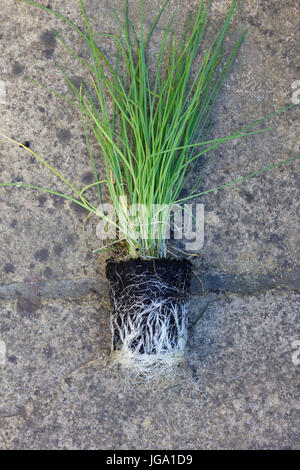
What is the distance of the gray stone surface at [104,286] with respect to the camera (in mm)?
1114

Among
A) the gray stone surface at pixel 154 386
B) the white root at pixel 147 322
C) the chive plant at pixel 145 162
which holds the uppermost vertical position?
the chive plant at pixel 145 162

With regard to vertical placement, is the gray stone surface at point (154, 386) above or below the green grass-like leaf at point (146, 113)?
below

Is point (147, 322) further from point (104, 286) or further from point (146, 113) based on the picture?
point (146, 113)

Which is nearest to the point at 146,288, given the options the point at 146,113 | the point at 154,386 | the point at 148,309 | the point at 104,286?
the point at 148,309

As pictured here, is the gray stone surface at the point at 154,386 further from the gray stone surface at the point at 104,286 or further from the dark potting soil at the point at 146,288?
the dark potting soil at the point at 146,288

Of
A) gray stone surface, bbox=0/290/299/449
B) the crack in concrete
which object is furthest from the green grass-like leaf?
gray stone surface, bbox=0/290/299/449

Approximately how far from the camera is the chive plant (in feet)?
3.30

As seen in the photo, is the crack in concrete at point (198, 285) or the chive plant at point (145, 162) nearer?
the chive plant at point (145, 162)

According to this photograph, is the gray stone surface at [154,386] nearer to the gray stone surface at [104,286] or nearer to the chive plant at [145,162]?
the gray stone surface at [104,286]

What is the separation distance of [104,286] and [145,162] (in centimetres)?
36

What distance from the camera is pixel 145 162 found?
1018 millimetres

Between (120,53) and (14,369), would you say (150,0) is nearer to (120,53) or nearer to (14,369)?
(120,53)

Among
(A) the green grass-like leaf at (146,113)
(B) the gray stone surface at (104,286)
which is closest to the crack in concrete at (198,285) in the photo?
(B) the gray stone surface at (104,286)

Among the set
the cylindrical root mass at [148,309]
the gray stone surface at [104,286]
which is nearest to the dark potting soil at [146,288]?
the cylindrical root mass at [148,309]
